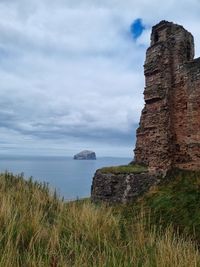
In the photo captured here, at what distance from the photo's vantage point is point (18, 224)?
5492 mm

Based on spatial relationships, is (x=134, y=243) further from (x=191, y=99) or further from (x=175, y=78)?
(x=175, y=78)

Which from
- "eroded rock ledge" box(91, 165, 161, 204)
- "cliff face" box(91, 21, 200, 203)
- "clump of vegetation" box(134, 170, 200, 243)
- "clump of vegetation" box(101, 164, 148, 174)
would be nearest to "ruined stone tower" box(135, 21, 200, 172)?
"cliff face" box(91, 21, 200, 203)

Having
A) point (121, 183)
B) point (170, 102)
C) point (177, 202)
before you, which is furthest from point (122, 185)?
point (170, 102)

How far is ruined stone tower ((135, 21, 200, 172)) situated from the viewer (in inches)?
582

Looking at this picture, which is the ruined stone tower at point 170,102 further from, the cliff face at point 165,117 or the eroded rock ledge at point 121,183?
the eroded rock ledge at point 121,183

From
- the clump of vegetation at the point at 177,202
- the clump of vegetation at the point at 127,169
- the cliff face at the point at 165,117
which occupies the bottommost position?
the clump of vegetation at the point at 177,202

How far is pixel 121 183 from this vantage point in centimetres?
1547

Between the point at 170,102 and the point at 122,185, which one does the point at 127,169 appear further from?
the point at 170,102

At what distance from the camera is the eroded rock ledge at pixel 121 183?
15.0 m

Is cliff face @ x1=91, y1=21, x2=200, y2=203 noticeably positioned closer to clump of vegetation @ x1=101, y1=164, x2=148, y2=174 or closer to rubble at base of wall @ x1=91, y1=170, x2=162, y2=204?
rubble at base of wall @ x1=91, y1=170, x2=162, y2=204

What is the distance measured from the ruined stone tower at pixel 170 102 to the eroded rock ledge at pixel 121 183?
0.72 m

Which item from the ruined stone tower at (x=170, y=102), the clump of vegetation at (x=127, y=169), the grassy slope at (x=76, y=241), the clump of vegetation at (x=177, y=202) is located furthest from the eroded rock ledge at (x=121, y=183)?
the grassy slope at (x=76, y=241)

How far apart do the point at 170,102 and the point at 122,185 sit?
418 centimetres

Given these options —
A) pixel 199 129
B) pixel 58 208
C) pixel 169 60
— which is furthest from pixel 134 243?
pixel 169 60
